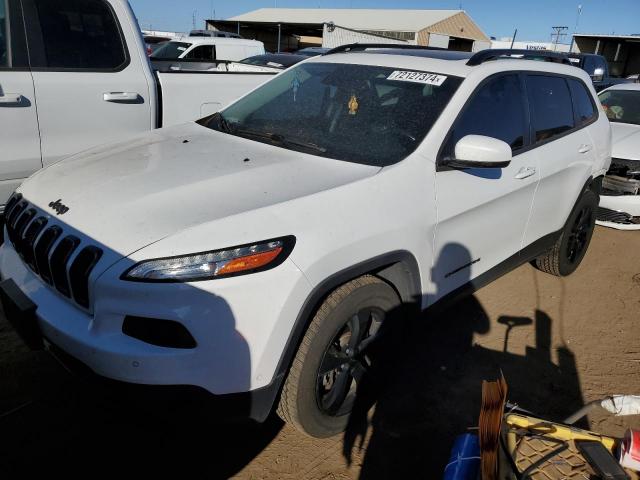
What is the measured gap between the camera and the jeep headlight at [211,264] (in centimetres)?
185

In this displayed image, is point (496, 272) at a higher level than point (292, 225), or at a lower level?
lower

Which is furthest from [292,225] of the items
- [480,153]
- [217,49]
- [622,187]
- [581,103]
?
[217,49]

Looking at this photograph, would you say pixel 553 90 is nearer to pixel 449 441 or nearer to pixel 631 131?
pixel 449 441

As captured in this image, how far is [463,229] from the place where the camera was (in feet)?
9.30

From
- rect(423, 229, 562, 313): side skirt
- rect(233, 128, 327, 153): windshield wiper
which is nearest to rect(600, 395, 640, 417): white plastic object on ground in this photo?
rect(423, 229, 562, 313): side skirt

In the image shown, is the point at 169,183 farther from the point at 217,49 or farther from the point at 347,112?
the point at 217,49

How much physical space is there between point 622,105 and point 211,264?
24.5ft

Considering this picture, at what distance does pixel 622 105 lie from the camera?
24.3 feet

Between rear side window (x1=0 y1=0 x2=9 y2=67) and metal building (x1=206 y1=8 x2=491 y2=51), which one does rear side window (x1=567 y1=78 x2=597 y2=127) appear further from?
metal building (x1=206 y1=8 x2=491 y2=51)

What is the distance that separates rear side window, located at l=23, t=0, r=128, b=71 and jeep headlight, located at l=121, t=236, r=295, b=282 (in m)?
2.56

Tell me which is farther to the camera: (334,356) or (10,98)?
(10,98)

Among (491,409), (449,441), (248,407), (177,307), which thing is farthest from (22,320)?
(449,441)

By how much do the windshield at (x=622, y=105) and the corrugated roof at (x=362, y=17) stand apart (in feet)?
109

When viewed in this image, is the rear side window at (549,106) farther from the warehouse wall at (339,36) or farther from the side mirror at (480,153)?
the warehouse wall at (339,36)
